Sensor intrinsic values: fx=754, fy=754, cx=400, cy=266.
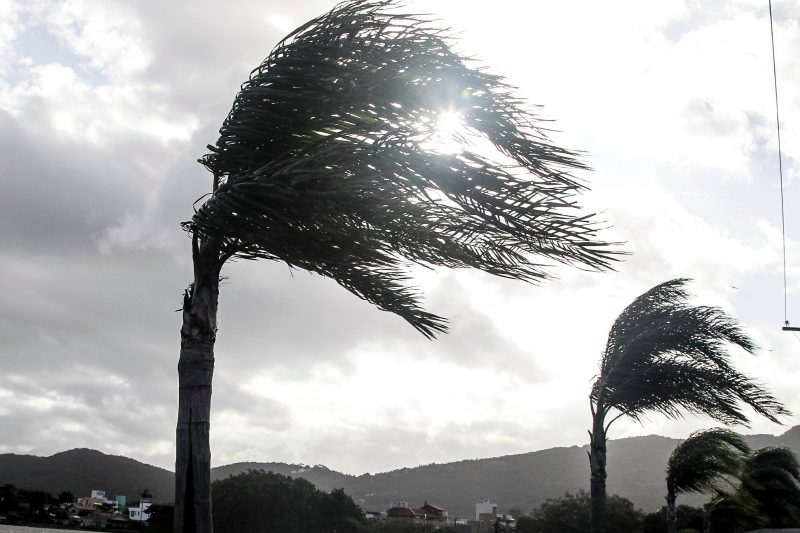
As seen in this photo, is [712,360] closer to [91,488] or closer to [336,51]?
[336,51]

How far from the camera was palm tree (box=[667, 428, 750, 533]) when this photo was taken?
18.1 m

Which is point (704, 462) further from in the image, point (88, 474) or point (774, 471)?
point (88, 474)

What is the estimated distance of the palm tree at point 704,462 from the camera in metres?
18.1

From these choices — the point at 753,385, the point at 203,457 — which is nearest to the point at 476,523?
the point at 753,385

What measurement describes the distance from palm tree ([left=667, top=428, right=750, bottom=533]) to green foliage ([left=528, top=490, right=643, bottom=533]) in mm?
7681

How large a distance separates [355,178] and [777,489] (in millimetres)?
23423

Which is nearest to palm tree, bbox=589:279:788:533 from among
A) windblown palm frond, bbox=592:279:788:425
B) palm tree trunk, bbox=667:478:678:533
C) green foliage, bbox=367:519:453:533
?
windblown palm frond, bbox=592:279:788:425

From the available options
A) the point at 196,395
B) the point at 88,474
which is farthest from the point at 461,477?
the point at 196,395

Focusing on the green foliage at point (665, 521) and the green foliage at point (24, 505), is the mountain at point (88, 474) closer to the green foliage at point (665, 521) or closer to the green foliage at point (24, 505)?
the green foliage at point (24, 505)

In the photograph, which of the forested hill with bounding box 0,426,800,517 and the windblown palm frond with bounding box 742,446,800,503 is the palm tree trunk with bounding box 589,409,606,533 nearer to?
the windblown palm frond with bounding box 742,446,800,503

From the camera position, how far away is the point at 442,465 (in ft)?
331

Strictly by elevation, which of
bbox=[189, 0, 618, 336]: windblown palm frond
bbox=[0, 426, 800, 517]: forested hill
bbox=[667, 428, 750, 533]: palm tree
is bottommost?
bbox=[0, 426, 800, 517]: forested hill

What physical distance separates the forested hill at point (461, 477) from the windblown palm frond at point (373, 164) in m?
72.7

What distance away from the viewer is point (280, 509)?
124 ft
